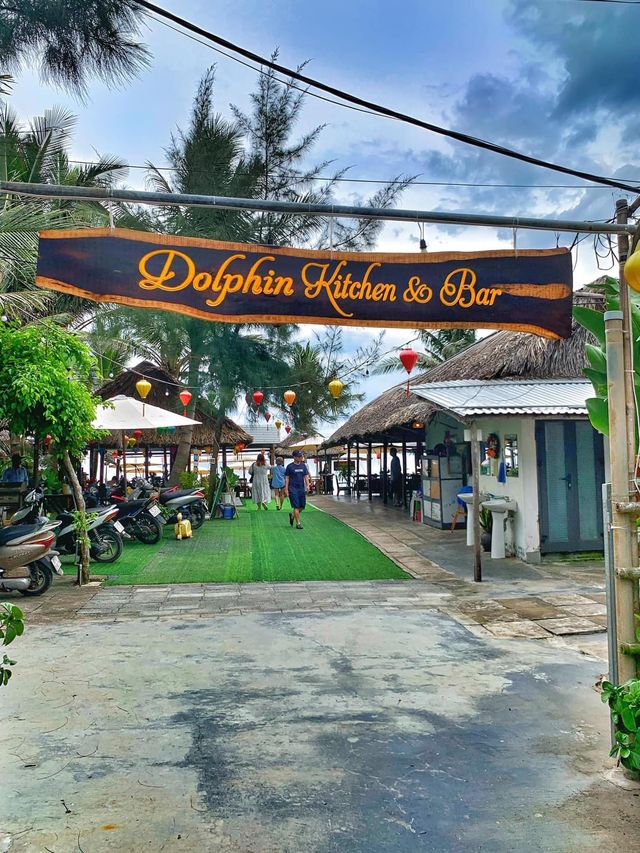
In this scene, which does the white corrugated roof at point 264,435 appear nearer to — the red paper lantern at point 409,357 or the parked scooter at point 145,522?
the parked scooter at point 145,522

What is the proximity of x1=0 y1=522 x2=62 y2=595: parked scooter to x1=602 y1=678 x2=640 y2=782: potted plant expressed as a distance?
664cm

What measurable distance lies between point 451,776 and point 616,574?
1333mm

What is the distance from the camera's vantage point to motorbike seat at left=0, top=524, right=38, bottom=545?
8.12m

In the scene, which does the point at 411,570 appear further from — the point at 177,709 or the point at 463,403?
the point at 177,709

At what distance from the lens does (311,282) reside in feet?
13.5

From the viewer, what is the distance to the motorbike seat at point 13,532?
8.12 m

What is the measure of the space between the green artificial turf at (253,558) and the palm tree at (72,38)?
Result: 6.10 metres

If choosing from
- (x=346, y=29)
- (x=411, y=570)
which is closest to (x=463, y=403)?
(x=411, y=570)

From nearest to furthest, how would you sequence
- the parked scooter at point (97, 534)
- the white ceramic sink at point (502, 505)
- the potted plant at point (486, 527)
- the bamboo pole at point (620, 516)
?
the bamboo pole at point (620, 516), the parked scooter at point (97, 534), the white ceramic sink at point (502, 505), the potted plant at point (486, 527)

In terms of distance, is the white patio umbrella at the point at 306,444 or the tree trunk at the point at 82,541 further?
the white patio umbrella at the point at 306,444

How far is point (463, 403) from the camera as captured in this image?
1012 cm

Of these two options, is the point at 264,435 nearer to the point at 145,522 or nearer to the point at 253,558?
the point at 145,522

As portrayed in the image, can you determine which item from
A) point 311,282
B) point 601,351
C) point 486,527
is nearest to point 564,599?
point 486,527

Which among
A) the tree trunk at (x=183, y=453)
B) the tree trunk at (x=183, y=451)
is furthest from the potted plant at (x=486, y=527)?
the tree trunk at (x=183, y=453)
